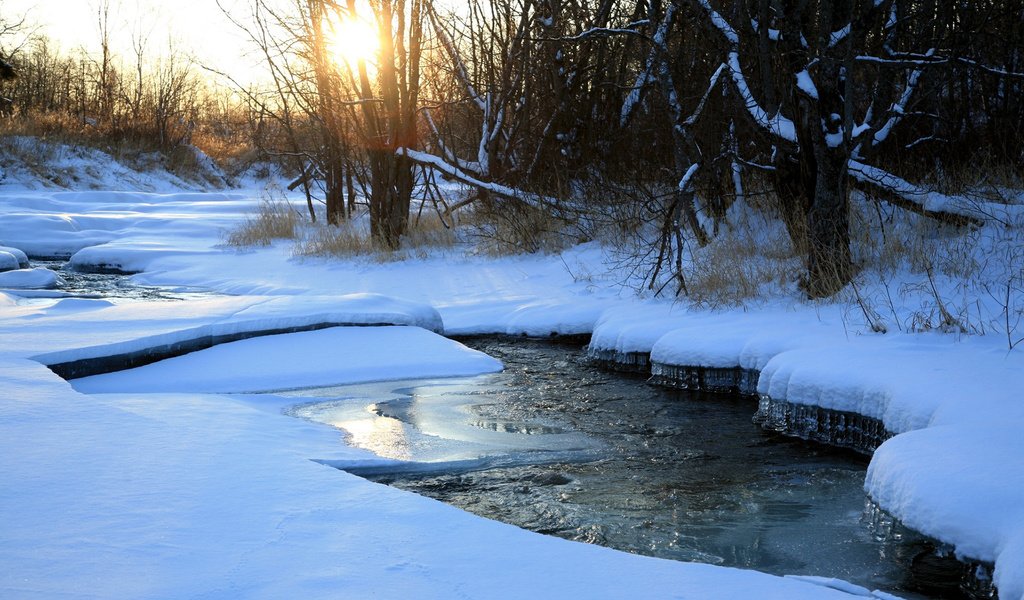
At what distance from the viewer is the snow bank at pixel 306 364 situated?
18.2ft

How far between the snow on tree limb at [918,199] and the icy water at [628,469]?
2.86 meters

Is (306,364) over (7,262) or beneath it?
beneath

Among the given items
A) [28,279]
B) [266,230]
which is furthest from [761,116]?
[266,230]

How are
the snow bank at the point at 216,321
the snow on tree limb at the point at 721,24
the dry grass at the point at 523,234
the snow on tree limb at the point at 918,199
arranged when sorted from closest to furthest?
the snow bank at the point at 216,321 → the snow on tree limb at the point at 721,24 → the snow on tree limb at the point at 918,199 → the dry grass at the point at 523,234

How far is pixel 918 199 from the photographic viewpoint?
295 inches

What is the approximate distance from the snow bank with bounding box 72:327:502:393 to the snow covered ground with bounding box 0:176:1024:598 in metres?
0.02

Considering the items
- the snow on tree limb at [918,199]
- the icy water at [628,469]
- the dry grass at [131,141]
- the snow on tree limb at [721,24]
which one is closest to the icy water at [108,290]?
the icy water at [628,469]

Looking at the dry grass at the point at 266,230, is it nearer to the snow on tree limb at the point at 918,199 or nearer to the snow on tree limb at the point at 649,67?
the snow on tree limb at the point at 649,67

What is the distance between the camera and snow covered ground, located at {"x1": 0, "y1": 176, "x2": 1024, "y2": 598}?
2.50 m

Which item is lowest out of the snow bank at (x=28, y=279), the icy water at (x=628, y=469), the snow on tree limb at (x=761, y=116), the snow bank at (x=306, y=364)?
the icy water at (x=628, y=469)

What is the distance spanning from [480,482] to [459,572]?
4.77ft

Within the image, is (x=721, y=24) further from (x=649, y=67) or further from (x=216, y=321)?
(x=216, y=321)

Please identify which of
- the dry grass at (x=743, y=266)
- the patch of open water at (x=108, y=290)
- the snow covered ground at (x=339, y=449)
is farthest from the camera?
the patch of open water at (x=108, y=290)

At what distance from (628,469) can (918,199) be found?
4584 mm
